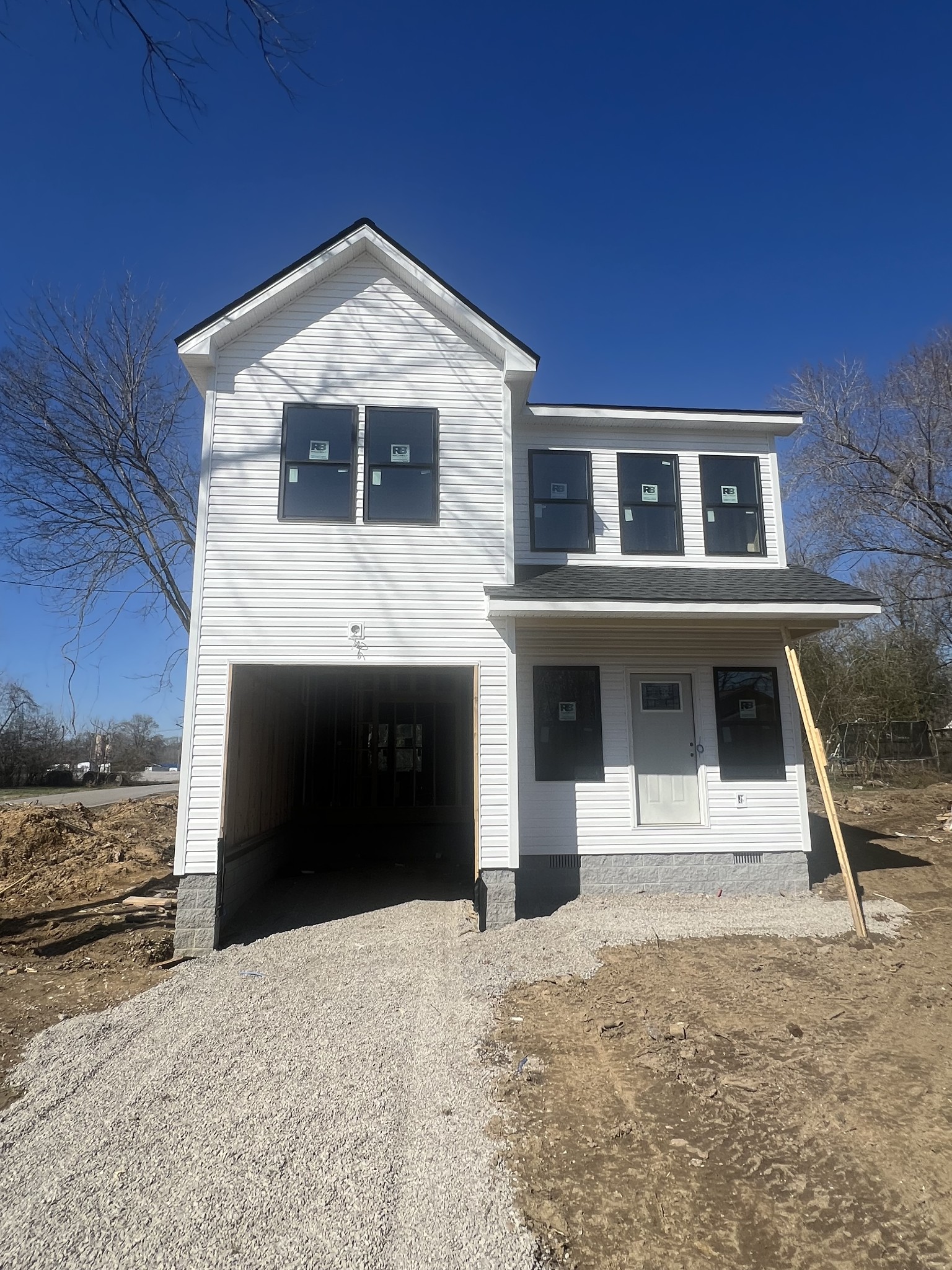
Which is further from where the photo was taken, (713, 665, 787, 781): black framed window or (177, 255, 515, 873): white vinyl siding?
(713, 665, 787, 781): black framed window

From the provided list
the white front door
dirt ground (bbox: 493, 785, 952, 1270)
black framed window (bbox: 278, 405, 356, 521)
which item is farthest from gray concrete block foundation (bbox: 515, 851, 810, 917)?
black framed window (bbox: 278, 405, 356, 521)

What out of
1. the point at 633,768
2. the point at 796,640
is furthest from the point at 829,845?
the point at 633,768

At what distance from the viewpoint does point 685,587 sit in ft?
27.2

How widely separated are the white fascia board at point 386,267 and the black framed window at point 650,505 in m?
2.30

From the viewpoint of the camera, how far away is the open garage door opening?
9.05 meters

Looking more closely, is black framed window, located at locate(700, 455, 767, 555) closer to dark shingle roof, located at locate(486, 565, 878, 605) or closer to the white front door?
dark shingle roof, located at locate(486, 565, 878, 605)

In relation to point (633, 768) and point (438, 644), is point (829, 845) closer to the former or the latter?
point (633, 768)

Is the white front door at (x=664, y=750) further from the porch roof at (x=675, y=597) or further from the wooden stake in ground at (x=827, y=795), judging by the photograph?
the wooden stake in ground at (x=827, y=795)

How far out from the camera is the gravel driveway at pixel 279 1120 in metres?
2.80

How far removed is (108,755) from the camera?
3859 cm

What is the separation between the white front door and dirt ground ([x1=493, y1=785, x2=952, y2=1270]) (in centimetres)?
232

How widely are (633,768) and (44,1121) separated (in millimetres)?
6586

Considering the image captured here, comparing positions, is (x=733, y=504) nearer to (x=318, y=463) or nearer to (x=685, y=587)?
(x=685, y=587)

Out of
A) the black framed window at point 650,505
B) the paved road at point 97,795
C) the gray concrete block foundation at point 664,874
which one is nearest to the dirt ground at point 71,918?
the gray concrete block foundation at point 664,874
